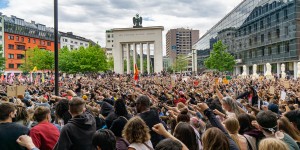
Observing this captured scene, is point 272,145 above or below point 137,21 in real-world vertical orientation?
below

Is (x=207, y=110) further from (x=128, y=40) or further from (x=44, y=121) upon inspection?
(x=128, y=40)

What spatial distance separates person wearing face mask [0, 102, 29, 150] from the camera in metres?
3.96

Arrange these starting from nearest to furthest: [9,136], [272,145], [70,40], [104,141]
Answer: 1. [272,145]
2. [104,141]
3. [9,136]
4. [70,40]

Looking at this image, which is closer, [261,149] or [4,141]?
[261,149]

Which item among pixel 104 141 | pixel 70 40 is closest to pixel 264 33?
pixel 104 141

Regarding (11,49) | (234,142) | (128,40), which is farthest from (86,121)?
(11,49)

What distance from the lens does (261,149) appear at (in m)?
3.06

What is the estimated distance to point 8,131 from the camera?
398cm

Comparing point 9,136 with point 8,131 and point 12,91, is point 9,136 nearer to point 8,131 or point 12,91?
point 8,131

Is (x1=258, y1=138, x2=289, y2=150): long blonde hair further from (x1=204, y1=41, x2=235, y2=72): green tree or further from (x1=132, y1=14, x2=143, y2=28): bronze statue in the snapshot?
(x1=132, y1=14, x2=143, y2=28): bronze statue

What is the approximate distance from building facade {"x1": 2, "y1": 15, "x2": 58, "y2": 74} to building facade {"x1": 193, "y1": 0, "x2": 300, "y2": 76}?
58.2 metres

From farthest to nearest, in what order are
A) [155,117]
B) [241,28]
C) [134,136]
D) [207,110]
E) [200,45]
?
[200,45]
[241,28]
[155,117]
[207,110]
[134,136]

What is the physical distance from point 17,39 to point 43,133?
305 feet

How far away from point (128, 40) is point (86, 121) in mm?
74017
